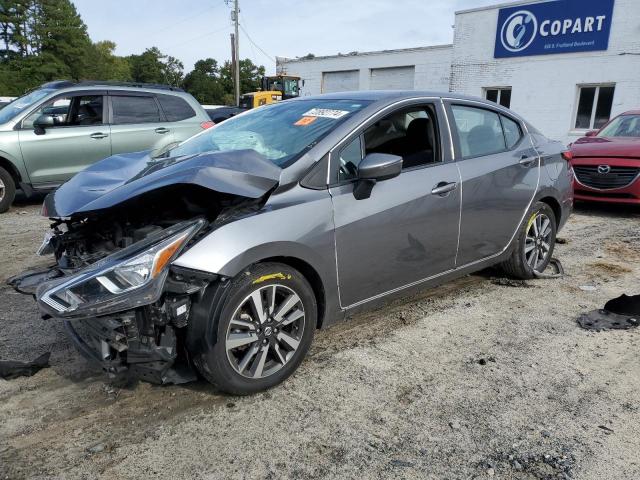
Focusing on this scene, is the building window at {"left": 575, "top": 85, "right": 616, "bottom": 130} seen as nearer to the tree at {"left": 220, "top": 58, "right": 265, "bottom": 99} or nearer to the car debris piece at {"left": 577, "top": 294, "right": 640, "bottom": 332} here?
the car debris piece at {"left": 577, "top": 294, "right": 640, "bottom": 332}

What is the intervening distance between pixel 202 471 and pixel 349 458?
68 cm

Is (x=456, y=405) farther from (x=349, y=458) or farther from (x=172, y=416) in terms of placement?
(x=172, y=416)

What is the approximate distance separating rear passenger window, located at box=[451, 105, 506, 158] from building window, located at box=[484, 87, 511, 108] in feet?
60.1

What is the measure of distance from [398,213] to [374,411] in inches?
51.0

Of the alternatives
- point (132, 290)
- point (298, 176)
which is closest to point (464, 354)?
point (298, 176)

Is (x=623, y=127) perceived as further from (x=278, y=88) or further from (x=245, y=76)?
(x=245, y=76)

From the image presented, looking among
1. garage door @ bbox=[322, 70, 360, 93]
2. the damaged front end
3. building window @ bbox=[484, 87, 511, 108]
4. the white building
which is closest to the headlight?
the damaged front end

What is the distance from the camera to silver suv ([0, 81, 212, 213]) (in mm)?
7699

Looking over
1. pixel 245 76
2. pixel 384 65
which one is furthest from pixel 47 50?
pixel 384 65

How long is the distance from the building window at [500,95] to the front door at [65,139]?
56.7 feet

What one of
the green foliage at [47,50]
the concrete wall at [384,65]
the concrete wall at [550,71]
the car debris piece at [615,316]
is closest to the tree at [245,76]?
the green foliage at [47,50]

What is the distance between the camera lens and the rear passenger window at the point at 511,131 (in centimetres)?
458

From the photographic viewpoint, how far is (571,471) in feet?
7.81

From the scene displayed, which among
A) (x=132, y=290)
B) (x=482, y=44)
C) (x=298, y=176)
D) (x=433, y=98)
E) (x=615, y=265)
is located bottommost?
(x=615, y=265)
